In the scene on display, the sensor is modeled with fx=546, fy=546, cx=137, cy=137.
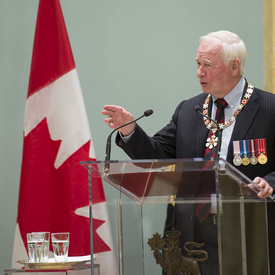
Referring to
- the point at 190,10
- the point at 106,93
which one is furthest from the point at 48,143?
the point at 190,10

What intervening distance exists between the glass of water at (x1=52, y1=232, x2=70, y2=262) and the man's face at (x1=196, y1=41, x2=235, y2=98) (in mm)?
940

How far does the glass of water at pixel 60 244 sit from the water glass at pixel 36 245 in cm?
6

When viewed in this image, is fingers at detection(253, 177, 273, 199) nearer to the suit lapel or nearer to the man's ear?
the suit lapel

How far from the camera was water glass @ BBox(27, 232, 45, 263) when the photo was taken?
8.13 feet

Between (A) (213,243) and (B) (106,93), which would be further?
(B) (106,93)

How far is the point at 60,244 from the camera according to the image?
246cm

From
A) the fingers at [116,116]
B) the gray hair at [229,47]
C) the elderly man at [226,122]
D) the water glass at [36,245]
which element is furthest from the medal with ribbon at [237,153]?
the water glass at [36,245]

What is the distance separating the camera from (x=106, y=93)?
3.79 metres

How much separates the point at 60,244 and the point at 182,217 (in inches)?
37.2

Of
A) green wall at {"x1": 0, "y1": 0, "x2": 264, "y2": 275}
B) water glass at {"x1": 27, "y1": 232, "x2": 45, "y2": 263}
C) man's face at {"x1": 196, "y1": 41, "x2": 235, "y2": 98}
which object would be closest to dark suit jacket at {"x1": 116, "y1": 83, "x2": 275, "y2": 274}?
man's face at {"x1": 196, "y1": 41, "x2": 235, "y2": 98}

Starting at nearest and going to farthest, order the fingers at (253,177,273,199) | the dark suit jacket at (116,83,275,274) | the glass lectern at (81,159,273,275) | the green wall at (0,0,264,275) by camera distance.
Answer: the glass lectern at (81,159,273,275) → the fingers at (253,177,273,199) → the dark suit jacket at (116,83,275,274) → the green wall at (0,0,264,275)

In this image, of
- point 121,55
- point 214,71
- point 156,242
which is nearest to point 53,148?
point 121,55

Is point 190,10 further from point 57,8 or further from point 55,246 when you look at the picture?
point 55,246

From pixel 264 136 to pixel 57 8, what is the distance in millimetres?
1562
